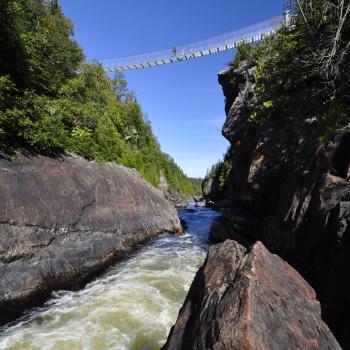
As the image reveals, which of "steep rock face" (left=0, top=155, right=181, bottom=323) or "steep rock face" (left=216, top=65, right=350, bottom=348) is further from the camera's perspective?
"steep rock face" (left=0, top=155, right=181, bottom=323)

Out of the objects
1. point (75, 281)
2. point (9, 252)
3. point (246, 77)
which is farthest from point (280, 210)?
point (246, 77)

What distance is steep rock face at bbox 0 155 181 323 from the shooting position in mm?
8414

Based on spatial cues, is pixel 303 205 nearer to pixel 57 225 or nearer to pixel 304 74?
pixel 304 74

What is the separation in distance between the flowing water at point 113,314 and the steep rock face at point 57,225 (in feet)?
2.08

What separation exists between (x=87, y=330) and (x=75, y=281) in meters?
3.00

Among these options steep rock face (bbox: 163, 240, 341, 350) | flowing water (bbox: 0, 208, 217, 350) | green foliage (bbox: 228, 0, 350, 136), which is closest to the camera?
steep rock face (bbox: 163, 240, 341, 350)

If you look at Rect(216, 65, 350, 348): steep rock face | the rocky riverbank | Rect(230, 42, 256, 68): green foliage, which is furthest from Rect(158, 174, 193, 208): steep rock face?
Rect(216, 65, 350, 348): steep rock face

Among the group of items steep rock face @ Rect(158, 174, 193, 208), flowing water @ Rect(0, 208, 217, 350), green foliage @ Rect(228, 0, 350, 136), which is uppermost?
green foliage @ Rect(228, 0, 350, 136)

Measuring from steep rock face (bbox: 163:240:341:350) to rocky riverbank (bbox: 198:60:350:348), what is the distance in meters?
1.13

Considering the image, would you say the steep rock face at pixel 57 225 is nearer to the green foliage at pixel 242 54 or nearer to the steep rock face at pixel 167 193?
the green foliage at pixel 242 54

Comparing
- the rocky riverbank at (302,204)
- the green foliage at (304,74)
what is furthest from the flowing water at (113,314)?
the green foliage at (304,74)

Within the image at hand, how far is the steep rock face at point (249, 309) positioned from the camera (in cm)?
388

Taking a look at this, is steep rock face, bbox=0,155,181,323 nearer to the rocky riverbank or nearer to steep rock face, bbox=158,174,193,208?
the rocky riverbank

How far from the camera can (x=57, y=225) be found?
10.4 meters
